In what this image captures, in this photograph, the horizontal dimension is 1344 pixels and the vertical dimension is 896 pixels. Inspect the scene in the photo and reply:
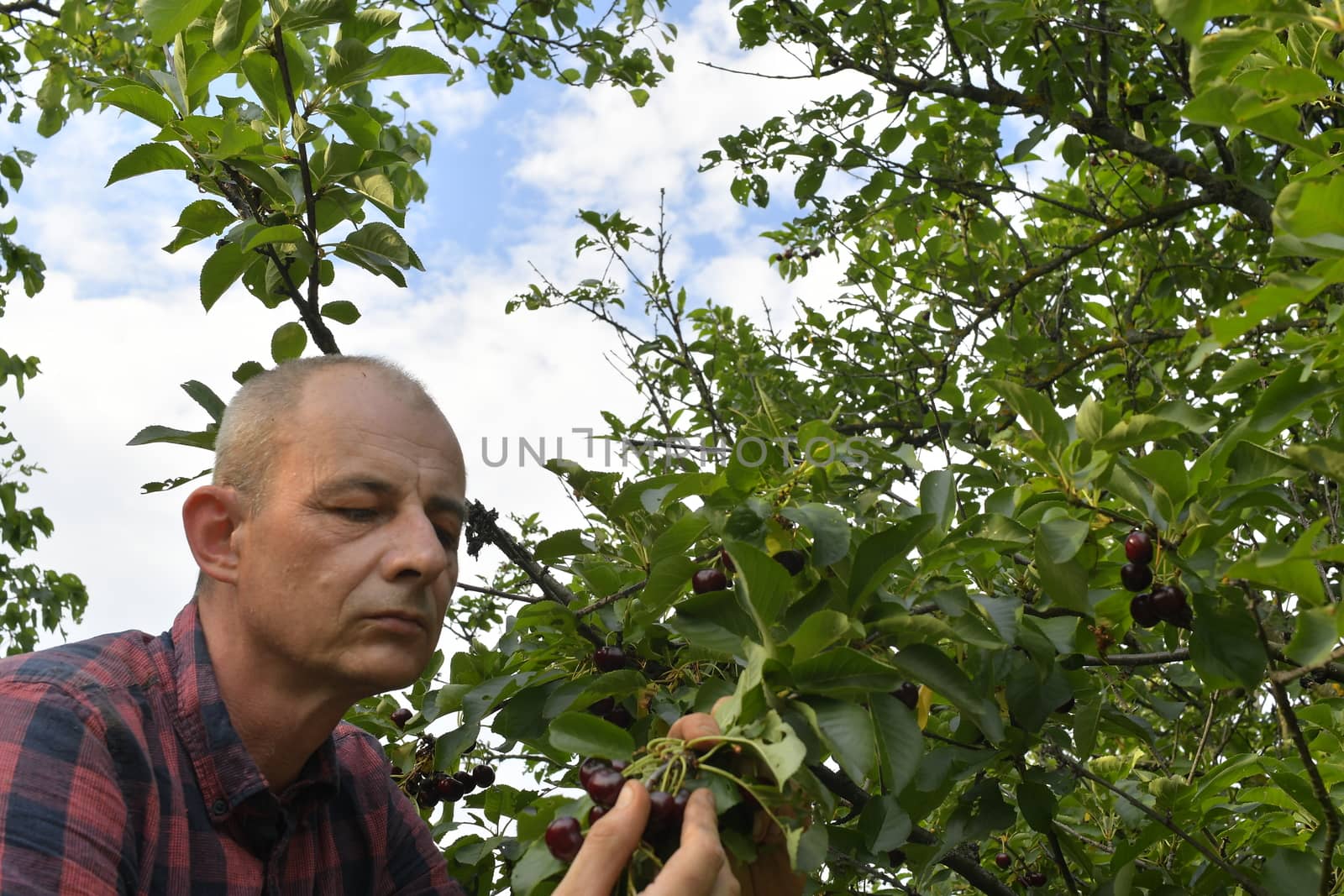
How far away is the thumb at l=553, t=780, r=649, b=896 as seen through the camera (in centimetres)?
109

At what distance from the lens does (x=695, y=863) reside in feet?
3.59

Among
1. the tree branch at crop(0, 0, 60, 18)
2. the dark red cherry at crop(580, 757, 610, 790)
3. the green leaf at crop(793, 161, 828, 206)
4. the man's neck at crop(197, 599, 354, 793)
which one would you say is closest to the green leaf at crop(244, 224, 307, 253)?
the man's neck at crop(197, 599, 354, 793)

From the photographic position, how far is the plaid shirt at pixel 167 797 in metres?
1.40

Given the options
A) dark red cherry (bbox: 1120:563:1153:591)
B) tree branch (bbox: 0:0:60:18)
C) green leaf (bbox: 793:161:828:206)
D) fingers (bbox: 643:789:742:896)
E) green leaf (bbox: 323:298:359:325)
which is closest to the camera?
fingers (bbox: 643:789:742:896)

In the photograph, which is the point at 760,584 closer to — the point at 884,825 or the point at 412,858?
the point at 884,825

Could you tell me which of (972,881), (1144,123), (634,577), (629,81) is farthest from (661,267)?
(972,881)

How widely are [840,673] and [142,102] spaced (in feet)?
4.69

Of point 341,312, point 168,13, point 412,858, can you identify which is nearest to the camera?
point 168,13

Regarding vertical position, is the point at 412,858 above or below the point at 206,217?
below

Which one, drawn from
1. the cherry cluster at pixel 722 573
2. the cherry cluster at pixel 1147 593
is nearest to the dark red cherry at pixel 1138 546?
the cherry cluster at pixel 1147 593

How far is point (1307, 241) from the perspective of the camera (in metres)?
1.35

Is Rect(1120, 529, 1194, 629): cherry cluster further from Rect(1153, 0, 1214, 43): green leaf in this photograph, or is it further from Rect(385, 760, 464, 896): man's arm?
Rect(385, 760, 464, 896): man's arm

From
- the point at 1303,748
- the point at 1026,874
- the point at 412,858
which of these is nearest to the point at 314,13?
the point at 412,858

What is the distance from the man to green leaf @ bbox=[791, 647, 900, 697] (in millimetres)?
639
